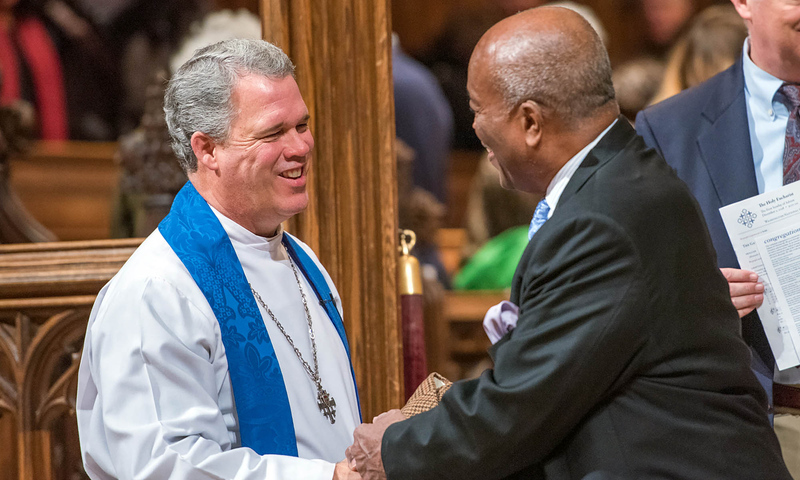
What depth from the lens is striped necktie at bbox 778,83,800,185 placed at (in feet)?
9.36

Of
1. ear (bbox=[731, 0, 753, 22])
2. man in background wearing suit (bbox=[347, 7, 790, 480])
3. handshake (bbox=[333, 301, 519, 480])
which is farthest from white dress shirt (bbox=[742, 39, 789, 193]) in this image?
handshake (bbox=[333, 301, 519, 480])

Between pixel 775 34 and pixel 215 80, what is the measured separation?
166cm

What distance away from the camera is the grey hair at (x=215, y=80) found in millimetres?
2324

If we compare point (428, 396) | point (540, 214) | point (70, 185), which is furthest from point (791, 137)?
point (70, 185)

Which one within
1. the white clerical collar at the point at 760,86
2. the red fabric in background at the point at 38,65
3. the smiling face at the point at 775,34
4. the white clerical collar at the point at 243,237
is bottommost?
the white clerical collar at the point at 243,237

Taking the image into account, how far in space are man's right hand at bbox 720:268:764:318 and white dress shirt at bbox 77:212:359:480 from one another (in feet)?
3.63

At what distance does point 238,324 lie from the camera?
2332 mm

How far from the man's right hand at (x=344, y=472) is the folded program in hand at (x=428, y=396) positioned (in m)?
0.17

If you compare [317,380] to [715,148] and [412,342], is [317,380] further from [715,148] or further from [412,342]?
[715,148]

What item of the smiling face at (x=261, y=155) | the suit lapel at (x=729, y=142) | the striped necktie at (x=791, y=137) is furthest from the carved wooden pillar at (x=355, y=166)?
the striped necktie at (x=791, y=137)

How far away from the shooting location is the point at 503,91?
2.10 meters

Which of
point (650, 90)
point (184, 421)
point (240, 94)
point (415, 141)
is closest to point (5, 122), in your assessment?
point (240, 94)

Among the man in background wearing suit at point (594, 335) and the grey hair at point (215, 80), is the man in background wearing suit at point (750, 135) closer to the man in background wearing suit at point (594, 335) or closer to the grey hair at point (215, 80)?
the man in background wearing suit at point (594, 335)

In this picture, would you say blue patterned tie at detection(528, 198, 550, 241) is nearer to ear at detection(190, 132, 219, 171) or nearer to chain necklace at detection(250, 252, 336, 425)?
chain necklace at detection(250, 252, 336, 425)
